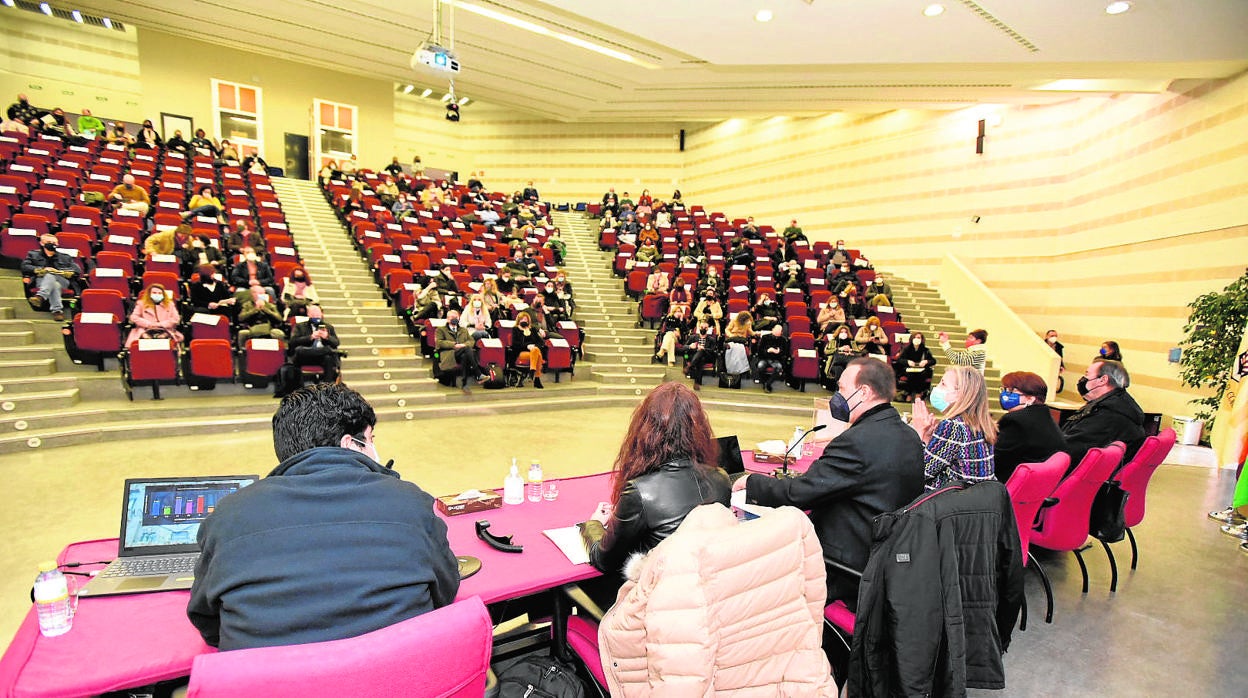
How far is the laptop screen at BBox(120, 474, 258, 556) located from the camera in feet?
5.65

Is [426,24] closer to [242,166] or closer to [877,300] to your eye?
[242,166]

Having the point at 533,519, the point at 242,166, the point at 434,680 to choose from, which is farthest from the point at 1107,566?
the point at 242,166

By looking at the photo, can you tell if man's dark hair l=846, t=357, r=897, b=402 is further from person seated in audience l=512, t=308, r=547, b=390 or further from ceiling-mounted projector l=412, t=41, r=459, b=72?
ceiling-mounted projector l=412, t=41, r=459, b=72

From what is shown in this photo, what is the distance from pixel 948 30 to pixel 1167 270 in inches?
174

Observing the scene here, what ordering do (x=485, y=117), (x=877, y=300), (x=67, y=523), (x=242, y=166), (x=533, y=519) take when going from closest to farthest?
(x=533, y=519) < (x=67, y=523) < (x=877, y=300) < (x=242, y=166) < (x=485, y=117)

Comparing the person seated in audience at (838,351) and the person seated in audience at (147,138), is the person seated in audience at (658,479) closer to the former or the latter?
the person seated in audience at (838,351)

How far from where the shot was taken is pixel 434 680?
1.03 meters

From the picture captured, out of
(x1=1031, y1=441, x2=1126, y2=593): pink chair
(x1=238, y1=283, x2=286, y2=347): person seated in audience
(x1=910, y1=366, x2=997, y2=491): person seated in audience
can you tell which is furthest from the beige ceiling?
(x1=910, y1=366, x2=997, y2=491): person seated in audience

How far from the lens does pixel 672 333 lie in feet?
28.7

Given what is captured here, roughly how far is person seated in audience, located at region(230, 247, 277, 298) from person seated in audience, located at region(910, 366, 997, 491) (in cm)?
727

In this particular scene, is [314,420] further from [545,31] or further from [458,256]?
[545,31]

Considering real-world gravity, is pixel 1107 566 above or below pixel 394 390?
below

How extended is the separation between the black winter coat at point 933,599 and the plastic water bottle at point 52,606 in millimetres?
2139

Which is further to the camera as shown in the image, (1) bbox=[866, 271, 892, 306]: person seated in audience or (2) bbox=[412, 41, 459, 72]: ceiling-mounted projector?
(1) bbox=[866, 271, 892, 306]: person seated in audience
